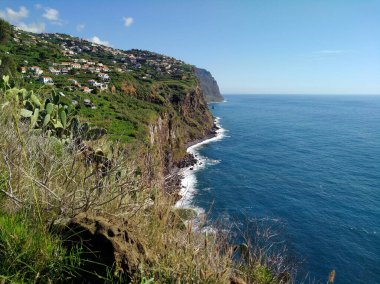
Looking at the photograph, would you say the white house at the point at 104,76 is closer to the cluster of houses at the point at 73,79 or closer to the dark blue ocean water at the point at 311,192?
the cluster of houses at the point at 73,79

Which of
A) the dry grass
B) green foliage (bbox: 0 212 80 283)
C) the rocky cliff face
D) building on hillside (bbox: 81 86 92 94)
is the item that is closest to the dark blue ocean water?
the rocky cliff face

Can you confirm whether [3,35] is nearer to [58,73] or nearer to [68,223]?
[58,73]

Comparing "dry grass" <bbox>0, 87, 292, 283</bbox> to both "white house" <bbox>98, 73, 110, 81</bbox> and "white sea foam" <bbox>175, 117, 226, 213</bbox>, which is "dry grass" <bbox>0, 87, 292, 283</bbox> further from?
"white house" <bbox>98, 73, 110, 81</bbox>

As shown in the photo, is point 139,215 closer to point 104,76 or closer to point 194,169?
point 194,169

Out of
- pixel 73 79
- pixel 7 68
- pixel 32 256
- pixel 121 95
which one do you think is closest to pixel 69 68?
pixel 73 79

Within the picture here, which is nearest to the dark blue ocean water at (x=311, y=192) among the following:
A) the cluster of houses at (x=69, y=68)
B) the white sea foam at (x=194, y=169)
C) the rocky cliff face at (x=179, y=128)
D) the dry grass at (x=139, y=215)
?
the white sea foam at (x=194, y=169)

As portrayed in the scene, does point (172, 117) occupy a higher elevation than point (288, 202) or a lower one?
higher

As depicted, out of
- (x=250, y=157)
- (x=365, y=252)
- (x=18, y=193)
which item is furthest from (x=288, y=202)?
(x=18, y=193)
